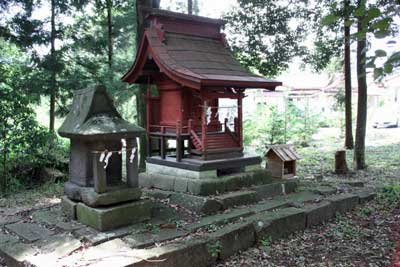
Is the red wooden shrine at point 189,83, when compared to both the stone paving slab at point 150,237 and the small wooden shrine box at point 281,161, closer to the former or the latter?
the small wooden shrine box at point 281,161

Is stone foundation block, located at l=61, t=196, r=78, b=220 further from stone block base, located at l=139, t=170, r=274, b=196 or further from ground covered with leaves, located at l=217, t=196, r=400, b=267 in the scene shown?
ground covered with leaves, located at l=217, t=196, r=400, b=267

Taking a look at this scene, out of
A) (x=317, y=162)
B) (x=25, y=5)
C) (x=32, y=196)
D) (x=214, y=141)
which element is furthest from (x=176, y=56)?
(x=317, y=162)

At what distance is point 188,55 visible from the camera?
A: 629cm

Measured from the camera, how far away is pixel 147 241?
13.4 feet

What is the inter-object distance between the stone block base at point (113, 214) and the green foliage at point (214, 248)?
1040mm

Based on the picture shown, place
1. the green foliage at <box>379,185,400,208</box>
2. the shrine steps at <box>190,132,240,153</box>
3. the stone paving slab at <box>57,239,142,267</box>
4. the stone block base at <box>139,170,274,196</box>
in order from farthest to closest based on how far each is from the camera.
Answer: the green foliage at <box>379,185,400,208</box>
the shrine steps at <box>190,132,240,153</box>
the stone block base at <box>139,170,274,196</box>
the stone paving slab at <box>57,239,142,267</box>

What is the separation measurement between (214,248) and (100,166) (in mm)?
1715

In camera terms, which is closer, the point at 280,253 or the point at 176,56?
the point at 280,253

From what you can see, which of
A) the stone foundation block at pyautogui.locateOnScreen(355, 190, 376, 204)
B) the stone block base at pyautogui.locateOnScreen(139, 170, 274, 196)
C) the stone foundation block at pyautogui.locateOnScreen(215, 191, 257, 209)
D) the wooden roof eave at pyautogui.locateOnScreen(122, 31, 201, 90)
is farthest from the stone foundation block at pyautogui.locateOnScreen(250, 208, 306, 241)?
the wooden roof eave at pyautogui.locateOnScreen(122, 31, 201, 90)

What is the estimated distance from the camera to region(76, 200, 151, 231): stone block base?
434 centimetres

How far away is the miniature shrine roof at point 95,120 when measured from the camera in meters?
4.48

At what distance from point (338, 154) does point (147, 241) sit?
6.18 meters

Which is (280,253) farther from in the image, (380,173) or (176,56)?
(380,173)

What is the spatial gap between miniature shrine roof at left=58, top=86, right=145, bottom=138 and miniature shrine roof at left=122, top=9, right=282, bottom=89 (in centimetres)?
126
